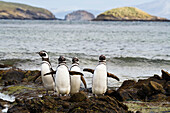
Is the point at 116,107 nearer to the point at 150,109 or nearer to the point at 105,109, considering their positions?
the point at 105,109

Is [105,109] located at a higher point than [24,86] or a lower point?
higher

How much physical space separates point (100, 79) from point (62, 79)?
1.14 m

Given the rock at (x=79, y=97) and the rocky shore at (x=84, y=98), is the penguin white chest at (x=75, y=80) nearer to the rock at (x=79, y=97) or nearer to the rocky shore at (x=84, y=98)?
the rocky shore at (x=84, y=98)

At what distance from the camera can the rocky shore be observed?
5.71m

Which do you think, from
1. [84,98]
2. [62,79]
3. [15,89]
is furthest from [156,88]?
[15,89]

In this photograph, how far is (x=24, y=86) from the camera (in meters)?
10.1

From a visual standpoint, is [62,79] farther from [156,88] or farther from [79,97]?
[156,88]

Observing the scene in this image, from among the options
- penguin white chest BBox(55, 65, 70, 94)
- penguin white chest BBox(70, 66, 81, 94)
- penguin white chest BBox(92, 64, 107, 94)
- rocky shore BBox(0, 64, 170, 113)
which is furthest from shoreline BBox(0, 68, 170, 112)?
penguin white chest BBox(70, 66, 81, 94)

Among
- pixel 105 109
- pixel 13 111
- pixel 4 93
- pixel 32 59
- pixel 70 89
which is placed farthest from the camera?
pixel 32 59

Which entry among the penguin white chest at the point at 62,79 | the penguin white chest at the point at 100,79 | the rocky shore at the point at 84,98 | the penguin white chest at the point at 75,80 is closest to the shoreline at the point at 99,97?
the rocky shore at the point at 84,98

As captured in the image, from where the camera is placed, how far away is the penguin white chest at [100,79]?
7824 millimetres

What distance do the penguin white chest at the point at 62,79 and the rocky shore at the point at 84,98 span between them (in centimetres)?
33

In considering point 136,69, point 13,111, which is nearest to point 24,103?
point 13,111

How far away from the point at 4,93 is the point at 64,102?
3.73 m
